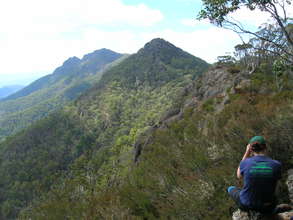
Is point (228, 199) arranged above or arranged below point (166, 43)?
below

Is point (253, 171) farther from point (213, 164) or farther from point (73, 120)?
point (73, 120)

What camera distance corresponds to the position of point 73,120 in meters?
126

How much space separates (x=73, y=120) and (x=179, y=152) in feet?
402

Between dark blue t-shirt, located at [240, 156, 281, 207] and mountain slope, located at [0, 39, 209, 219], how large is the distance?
61817 millimetres

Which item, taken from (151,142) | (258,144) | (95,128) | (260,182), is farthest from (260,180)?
(95,128)

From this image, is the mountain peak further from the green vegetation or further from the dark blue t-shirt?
the dark blue t-shirt

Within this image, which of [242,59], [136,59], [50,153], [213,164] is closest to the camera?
[213,164]

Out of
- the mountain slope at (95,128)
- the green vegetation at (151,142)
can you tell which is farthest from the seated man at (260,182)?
the mountain slope at (95,128)

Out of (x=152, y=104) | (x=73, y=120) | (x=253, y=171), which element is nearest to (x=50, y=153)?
→ (x=73, y=120)

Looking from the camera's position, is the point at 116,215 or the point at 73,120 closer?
the point at 116,215

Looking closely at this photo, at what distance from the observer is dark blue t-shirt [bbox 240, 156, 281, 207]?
3.31 meters

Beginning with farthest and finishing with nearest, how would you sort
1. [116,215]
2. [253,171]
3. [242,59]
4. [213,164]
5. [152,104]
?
[152,104], [242,59], [213,164], [116,215], [253,171]

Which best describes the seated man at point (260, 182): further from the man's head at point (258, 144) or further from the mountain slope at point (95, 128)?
the mountain slope at point (95, 128)

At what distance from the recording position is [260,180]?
10.9ft
